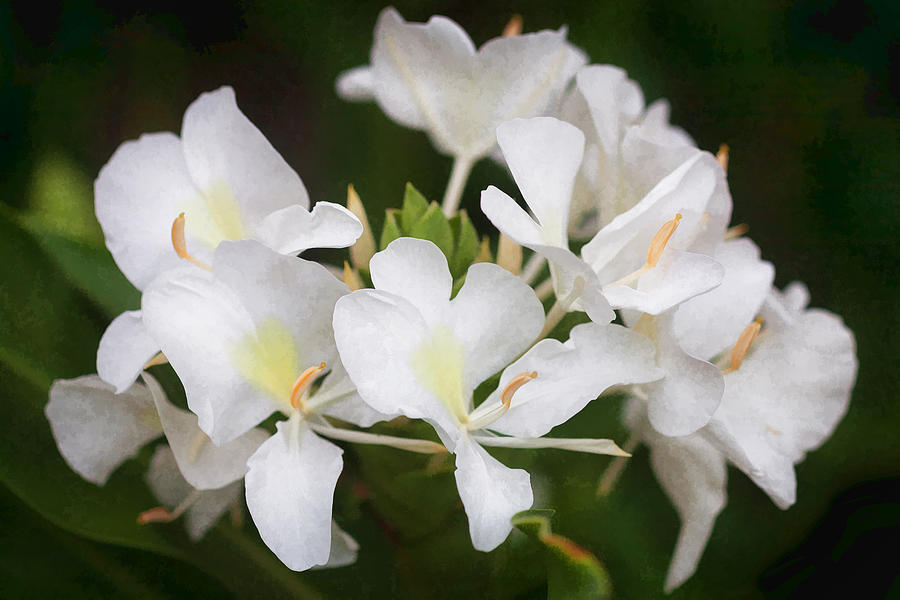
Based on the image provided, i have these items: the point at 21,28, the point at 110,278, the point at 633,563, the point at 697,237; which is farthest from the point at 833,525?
the point at 21,28

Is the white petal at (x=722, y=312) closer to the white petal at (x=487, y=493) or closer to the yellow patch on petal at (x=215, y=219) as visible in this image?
the white petal at (x=487, y=493)

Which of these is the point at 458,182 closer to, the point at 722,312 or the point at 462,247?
the point at 462,247

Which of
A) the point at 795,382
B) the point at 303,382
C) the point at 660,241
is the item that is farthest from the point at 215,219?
the point at 795,382

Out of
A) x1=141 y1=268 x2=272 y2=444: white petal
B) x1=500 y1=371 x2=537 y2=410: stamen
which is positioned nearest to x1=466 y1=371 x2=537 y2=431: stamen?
x1=500 y1=371 x2=537 y2=410: stamen

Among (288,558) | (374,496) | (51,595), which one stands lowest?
(51,595)

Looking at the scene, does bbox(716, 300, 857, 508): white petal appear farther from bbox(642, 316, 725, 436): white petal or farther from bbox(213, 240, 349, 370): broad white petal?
bbox(213, 240, 349, 370): broad white petal

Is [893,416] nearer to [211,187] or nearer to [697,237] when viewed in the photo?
[697,237]

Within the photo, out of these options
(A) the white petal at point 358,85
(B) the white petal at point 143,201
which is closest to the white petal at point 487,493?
(B) the white petal at point 143,201
